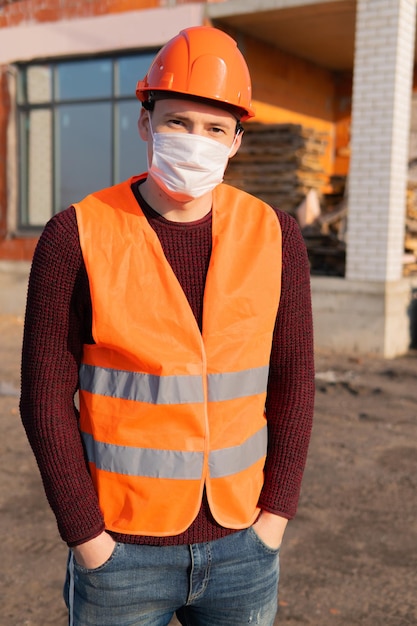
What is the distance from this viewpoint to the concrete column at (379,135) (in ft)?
30.2

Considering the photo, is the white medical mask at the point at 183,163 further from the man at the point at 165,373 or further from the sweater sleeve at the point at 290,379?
the sweater sleeve at the point at 290,379

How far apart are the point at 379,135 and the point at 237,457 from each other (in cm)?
830

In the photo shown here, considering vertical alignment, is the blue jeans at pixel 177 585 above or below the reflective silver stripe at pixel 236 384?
below

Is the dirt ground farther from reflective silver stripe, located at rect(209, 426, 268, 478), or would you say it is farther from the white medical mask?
the white medical mask

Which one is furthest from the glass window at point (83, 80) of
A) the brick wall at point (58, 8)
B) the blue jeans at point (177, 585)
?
the blue jeans at point (177, 585)

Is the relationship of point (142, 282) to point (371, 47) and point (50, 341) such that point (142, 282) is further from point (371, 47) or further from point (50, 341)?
point (371, 47)

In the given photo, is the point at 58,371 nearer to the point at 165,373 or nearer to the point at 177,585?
the point at 165,373

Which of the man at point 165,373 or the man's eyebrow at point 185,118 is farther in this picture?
the man's eyebrow at point 185,118

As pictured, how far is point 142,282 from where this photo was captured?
1.71 meters

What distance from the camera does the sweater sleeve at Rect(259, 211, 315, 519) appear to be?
6.17ft

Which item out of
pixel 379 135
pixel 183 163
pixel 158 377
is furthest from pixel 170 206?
pixel 379 135

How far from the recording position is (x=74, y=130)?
12445 millimetres

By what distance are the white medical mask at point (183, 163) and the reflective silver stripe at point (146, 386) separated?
1.48 feet

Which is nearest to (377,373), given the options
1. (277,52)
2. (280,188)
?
(280,188)
